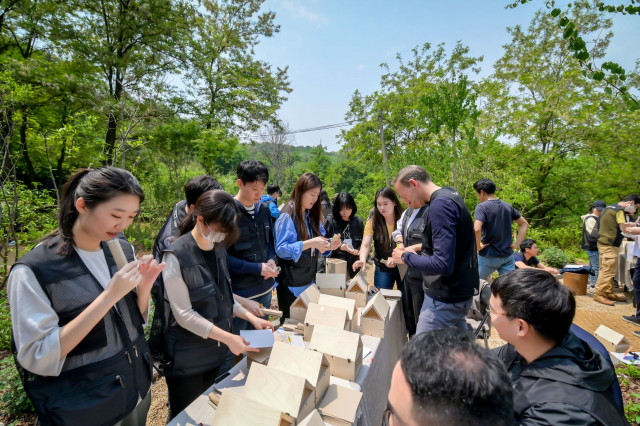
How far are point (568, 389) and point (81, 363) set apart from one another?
1.78 m

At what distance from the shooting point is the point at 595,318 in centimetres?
452

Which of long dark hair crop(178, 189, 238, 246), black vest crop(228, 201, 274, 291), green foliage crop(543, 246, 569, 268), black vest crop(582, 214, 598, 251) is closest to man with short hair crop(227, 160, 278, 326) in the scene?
black vest crop(228, 201, 274, 291)

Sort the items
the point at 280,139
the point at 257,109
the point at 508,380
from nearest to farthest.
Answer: the point at 508,380 < the point at 257,109 < the point at 280,139

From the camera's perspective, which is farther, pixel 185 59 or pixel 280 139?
pixel 280 139

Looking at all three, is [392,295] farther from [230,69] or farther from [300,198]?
[230,69]

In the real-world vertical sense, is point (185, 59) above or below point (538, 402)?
above

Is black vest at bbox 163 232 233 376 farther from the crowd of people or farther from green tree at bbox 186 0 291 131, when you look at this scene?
green tree at bbox 186 0 291 131

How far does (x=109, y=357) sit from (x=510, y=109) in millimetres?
13094

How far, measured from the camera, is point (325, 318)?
191cm

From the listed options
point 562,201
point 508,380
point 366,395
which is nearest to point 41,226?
point 366,395

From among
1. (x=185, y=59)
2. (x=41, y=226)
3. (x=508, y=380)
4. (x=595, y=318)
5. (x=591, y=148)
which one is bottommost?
(x=595, y=318)

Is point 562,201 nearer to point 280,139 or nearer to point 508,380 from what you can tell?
point 280,139

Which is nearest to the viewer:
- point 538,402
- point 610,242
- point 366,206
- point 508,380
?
point 508,380

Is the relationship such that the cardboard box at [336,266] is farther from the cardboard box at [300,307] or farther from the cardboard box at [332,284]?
the cardboard box at [300,307]
